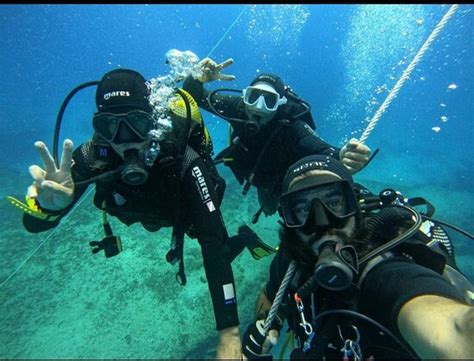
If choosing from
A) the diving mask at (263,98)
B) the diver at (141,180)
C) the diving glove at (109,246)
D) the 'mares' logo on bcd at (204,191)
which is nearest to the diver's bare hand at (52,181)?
the diver at (141,180)

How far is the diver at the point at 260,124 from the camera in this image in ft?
16.9

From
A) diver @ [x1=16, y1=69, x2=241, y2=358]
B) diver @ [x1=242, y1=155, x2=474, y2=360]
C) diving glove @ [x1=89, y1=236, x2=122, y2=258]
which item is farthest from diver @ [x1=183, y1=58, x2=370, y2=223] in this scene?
diver @ [x1=242, y1=155, x2=474, y2=360]

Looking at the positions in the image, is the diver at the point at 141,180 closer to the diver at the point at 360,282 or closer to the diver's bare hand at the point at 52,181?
the diver's bare hand at the point at 52,181

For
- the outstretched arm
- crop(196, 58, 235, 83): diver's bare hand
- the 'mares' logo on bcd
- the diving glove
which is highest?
crop(196, 58, 235, 83): diver's bare hand

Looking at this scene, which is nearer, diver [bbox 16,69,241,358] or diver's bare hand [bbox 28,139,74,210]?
diver's bare hand [bbox 28,139,74,210]

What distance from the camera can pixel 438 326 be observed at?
152 centimetres

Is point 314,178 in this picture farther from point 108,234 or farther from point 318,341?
point 108,234

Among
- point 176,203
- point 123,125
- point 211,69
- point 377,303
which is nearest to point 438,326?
point 377,303

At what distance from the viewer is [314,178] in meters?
2.69

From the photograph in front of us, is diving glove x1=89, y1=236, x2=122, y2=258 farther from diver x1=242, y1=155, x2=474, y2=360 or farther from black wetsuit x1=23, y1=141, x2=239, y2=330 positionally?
diver x1=242, y1=155, x2=474, y2=360

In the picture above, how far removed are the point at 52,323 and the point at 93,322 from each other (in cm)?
83

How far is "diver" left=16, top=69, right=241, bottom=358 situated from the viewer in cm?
293

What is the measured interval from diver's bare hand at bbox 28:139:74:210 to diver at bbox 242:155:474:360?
1.91 meters

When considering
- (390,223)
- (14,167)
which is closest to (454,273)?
(390,223)
